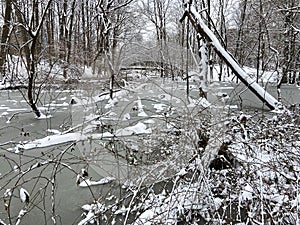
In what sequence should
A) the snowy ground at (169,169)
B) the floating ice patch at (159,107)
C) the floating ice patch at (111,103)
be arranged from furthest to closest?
the floating ice patch at (111,103), the floating ice patch at (159,107), the snowy ground at (169,169)

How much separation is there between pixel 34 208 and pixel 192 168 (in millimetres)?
1244

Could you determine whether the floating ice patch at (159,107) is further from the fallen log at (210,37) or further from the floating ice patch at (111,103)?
the floating ice patch at (111,103)

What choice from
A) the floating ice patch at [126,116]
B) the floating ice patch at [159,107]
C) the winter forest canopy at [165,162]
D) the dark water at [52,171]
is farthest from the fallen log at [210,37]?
the floating ice patch at [126,116]

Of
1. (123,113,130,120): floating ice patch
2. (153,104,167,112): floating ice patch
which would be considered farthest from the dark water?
(153,104,167,112): floating ice patch

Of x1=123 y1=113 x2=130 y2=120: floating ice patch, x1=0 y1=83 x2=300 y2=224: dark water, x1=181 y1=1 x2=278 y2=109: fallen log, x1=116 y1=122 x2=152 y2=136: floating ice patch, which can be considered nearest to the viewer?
x1=0 y1=83 x2=300 y2=224: dark water

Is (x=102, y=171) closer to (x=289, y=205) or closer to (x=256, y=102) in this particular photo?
(x=289, y=205)

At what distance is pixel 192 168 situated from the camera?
229 centimetres

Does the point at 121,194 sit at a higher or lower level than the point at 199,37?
lower

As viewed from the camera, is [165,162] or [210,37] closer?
[165,162]

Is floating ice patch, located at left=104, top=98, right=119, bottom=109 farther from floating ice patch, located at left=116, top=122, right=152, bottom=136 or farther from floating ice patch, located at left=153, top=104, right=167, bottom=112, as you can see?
floating ice patch, located at left=116, top=122, right=152, bottom=136

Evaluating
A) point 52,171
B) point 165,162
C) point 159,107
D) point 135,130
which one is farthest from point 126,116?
point 165,162

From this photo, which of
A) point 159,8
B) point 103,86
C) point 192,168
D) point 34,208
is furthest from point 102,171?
point 159,8

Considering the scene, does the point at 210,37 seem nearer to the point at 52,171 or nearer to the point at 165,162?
the point at 165,162

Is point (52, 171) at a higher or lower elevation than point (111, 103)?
lower
